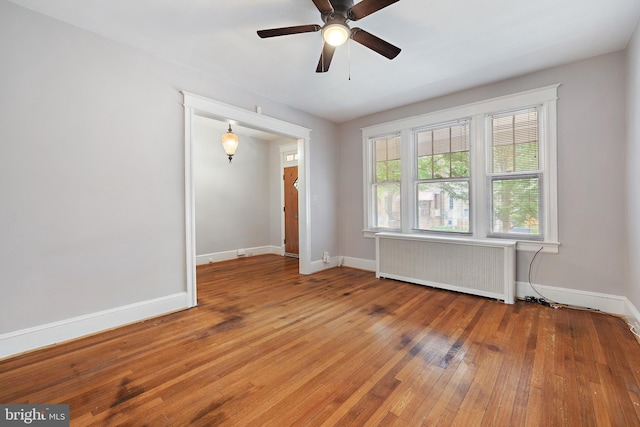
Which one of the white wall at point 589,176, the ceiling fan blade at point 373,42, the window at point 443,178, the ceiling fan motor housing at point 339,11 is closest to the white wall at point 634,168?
the white wall at point 589,176

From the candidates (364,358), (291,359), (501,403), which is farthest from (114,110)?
(501,403)

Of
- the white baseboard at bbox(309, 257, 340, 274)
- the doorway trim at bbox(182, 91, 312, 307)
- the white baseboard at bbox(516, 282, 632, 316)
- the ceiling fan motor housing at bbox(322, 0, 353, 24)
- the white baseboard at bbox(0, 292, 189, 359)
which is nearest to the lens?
the ceiling fan motor housing at bbox(322, 0, 353, 24)

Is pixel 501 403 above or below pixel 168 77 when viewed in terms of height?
below

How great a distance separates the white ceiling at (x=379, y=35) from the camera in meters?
2.27

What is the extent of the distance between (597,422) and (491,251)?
7.16 feet

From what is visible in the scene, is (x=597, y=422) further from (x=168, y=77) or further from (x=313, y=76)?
(x=168, y=77)

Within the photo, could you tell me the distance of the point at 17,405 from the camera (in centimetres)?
165

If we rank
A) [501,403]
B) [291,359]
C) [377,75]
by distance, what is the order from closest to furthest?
[501,403], [291,359], [377,75]

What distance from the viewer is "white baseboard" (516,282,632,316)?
9.58ft

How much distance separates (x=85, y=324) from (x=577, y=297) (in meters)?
5.29

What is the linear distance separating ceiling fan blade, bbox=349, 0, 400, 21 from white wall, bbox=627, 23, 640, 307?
255 cm

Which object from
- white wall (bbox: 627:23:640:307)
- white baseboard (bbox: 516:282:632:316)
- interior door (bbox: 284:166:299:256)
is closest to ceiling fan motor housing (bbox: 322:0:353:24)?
white wall (bbox: 627:23:640:307)

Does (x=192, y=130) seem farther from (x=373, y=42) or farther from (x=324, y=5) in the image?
(x=373, y=42)

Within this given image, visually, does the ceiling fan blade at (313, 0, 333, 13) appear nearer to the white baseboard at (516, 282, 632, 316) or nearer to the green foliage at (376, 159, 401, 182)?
the green foliage at (376, 159, 401, 182)
